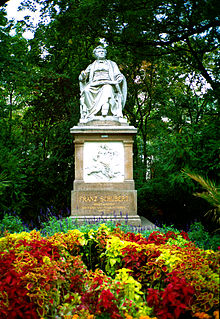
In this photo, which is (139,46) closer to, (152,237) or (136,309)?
(152,237)

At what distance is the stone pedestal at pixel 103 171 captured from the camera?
6.77 meters

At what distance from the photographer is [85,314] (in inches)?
90.6

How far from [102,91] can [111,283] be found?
5.69m

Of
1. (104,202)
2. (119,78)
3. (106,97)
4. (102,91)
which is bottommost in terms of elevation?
(104,202)

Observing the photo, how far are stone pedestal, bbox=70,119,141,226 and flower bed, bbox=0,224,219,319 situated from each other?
3.51 metres

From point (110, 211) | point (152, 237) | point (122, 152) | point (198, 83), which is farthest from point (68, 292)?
point (198, 83)

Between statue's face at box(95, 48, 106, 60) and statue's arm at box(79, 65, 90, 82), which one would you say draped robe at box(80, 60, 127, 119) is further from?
statue's face at box(95, 48, 106, 60)

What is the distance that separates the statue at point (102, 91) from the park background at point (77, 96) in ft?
5.56

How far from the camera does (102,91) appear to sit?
7.58 metres

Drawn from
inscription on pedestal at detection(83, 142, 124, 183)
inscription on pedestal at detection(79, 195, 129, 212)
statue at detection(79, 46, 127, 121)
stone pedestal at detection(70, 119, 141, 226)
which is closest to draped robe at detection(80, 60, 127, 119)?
statue at detection(79, 46, 127, 121)

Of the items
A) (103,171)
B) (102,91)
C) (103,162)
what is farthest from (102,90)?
(103,171)

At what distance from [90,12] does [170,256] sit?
8.03m

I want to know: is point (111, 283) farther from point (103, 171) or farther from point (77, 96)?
point (77, 96)

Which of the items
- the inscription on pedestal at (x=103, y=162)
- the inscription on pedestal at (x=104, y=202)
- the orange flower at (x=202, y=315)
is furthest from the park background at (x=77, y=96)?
the orange flower at (x=202, y=315)
